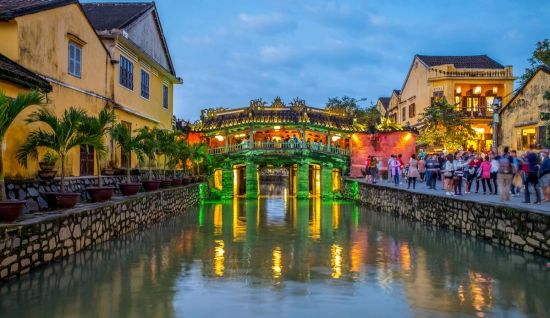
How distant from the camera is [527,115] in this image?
24906 mm

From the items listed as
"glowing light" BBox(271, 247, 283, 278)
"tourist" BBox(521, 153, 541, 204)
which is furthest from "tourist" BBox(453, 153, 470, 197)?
"glowing light" BBox(271, 247, 283, 278)

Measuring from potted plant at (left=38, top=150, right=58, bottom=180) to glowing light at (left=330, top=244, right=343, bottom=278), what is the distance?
6898 mm

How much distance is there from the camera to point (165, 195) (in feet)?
59.5

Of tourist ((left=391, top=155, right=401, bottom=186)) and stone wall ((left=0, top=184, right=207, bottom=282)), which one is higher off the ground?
tourist ((left=391, top=155, right=401, bottom=186))

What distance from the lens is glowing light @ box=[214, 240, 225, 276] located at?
869 cm

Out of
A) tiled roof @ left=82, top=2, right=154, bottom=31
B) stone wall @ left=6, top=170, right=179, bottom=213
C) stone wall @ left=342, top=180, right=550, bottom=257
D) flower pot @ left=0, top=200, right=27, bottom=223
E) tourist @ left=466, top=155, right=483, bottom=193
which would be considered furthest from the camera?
tiled roof @ left=82, top=2, right=154, bottom=31

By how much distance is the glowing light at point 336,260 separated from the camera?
8.49 metres

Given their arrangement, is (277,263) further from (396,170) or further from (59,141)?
(396,170)

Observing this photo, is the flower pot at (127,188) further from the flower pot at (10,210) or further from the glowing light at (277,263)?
the flower pot at (10,210)

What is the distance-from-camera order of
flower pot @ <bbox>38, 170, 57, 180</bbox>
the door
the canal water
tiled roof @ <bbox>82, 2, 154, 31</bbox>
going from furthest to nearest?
tiled roof @ <bbox>82, 2, 154, 31</bbox>, the door, flower pot @ <bbox>38, 170, 57, 180</bbox>, the canal water

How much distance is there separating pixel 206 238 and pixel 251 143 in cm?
1942

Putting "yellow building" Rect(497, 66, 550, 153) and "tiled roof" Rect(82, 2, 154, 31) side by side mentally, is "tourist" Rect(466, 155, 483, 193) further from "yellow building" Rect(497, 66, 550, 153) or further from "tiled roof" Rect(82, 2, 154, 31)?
"tiled roof" Rect(82, 2, 154, 31)

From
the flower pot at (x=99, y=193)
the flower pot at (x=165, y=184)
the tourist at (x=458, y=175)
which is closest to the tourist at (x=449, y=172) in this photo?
the tourist at (x=458, y=175)

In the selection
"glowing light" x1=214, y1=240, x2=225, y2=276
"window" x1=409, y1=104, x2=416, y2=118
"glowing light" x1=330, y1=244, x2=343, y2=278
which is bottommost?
"glowing light" x1=330, y1=244, x2=343, y2=278
